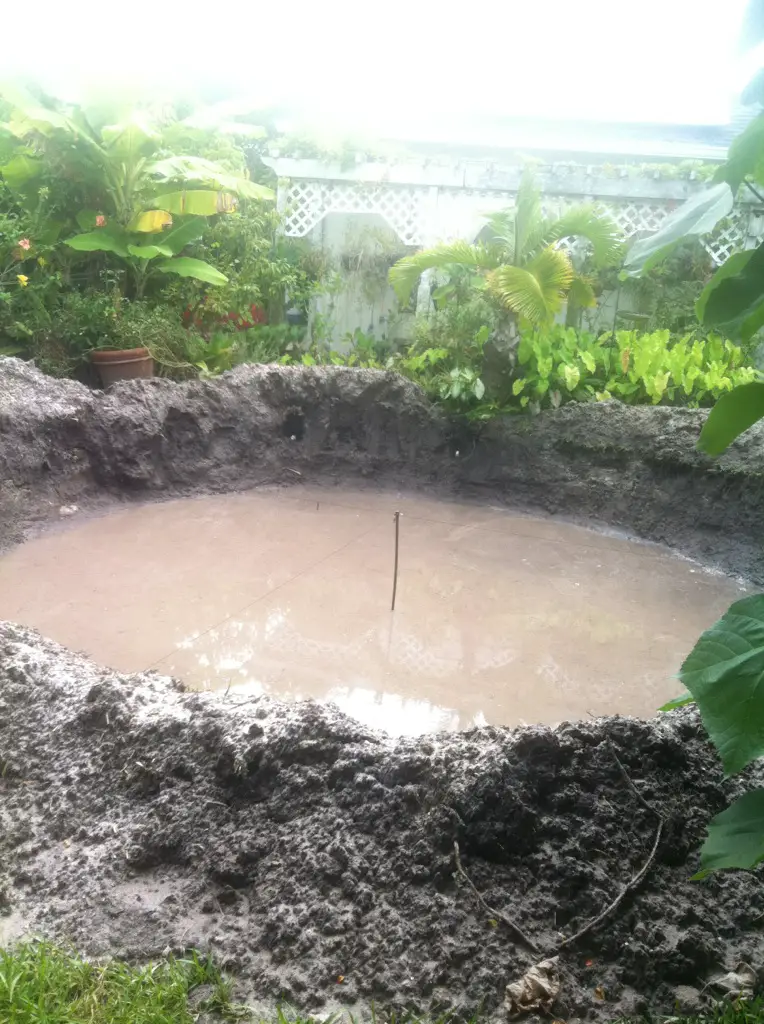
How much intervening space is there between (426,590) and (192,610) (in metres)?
1.48

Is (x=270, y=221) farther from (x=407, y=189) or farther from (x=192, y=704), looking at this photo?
(x=192, y=704)

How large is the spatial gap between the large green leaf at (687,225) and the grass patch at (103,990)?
1.65 meters

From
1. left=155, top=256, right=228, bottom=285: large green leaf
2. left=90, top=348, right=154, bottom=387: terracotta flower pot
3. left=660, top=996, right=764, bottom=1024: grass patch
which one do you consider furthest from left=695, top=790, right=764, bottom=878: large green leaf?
left=155, top=256, right=228, bottom=285: large green leaf

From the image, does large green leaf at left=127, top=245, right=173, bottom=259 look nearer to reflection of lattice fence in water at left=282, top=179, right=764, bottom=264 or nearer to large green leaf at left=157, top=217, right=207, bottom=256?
large green leaf at left=157, top=217, right=207, bottom=256

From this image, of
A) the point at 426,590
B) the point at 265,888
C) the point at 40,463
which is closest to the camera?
the point at 265,888

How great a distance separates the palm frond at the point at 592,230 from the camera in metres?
7.44

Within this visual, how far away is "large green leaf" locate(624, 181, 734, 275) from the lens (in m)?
1.23

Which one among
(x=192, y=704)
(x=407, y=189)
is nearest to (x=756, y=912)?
(x=192, y=704)

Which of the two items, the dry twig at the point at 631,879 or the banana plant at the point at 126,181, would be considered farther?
the banana plant at the point at 126,181

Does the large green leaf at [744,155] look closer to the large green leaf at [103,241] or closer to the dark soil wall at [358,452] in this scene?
the dark soil wall at [358,452]

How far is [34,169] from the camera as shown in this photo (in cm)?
752

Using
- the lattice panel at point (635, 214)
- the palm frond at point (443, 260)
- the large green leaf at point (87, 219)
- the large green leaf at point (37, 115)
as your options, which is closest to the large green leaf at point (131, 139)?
Answer: the large green leaf at point (37, 115)

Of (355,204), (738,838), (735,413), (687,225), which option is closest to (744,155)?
(687,225)

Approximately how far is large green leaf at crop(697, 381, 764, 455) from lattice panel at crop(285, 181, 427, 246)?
8.63 meters
